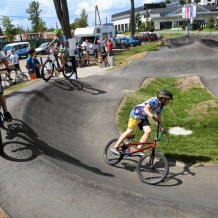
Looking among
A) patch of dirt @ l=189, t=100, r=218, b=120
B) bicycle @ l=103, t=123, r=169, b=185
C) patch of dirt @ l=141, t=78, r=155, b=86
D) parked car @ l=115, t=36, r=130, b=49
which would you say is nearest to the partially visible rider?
patch of dirt @ l=141, t=78, r=155, b=86

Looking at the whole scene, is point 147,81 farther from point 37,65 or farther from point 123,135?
point 123,135

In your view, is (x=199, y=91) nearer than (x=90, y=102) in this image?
No

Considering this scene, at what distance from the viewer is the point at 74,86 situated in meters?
15.3

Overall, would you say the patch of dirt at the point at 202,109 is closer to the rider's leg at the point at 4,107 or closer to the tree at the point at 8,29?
the rider's leg at the point at 4,107

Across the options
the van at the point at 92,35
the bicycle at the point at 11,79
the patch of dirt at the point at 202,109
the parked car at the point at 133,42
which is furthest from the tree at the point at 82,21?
the patch of dirt at the point at 202,109

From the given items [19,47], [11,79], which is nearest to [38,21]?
[19,47]

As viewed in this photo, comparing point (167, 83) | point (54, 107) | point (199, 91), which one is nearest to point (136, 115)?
point (54, 107)

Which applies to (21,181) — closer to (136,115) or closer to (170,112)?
(136,115)

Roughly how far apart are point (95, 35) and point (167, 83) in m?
21.4

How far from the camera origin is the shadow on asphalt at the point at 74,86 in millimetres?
14408

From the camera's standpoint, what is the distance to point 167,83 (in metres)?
18.6

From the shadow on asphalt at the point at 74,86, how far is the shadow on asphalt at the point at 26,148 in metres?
6.04

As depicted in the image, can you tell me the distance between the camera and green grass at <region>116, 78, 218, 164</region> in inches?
344

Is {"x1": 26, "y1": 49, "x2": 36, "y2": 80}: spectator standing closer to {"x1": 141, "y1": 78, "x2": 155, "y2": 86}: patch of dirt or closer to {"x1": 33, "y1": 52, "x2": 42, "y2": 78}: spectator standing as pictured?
{"x1": 33, "y1": 52, "x2": 42, "y2": 78}: spectator standing
